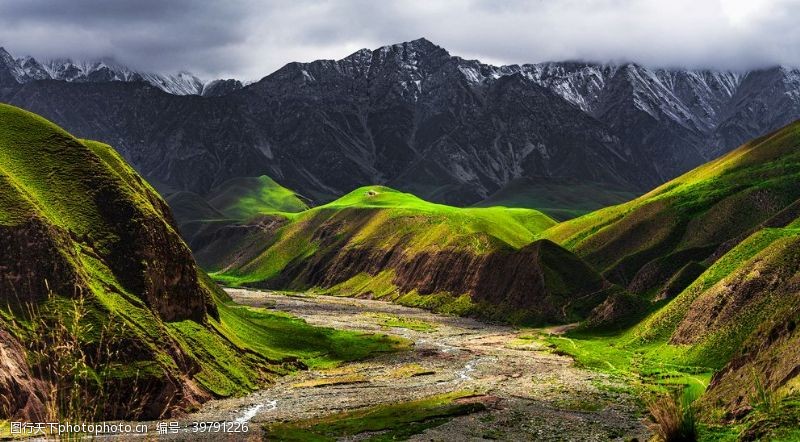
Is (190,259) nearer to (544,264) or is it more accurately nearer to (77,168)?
(77,168)

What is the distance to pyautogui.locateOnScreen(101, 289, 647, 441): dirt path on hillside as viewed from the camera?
6988 centimetres

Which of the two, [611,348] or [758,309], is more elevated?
[758,309]

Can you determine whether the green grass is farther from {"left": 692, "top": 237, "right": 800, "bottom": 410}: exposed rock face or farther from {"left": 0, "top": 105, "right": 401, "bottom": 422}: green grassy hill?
{"left": 692, "top": 237, "right": 800, "bottom": 410}: exposed rock face

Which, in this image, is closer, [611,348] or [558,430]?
[558,430]

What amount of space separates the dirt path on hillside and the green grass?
193 cm

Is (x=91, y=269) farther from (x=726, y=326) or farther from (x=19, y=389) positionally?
(x=726, y=326)

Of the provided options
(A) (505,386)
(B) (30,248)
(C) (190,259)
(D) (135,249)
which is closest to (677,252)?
(A) (505,386)

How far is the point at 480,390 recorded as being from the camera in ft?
306

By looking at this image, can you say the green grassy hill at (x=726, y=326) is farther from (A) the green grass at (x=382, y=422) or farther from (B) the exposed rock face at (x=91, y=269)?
(B) the exposed rock face at (x=91, y=269)

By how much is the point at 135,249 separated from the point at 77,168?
50.2 ft

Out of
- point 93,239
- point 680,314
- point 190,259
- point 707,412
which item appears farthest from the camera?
point 680,314

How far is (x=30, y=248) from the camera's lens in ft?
269

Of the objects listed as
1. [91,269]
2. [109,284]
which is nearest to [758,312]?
[109,284]

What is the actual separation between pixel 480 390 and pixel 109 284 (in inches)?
1968
